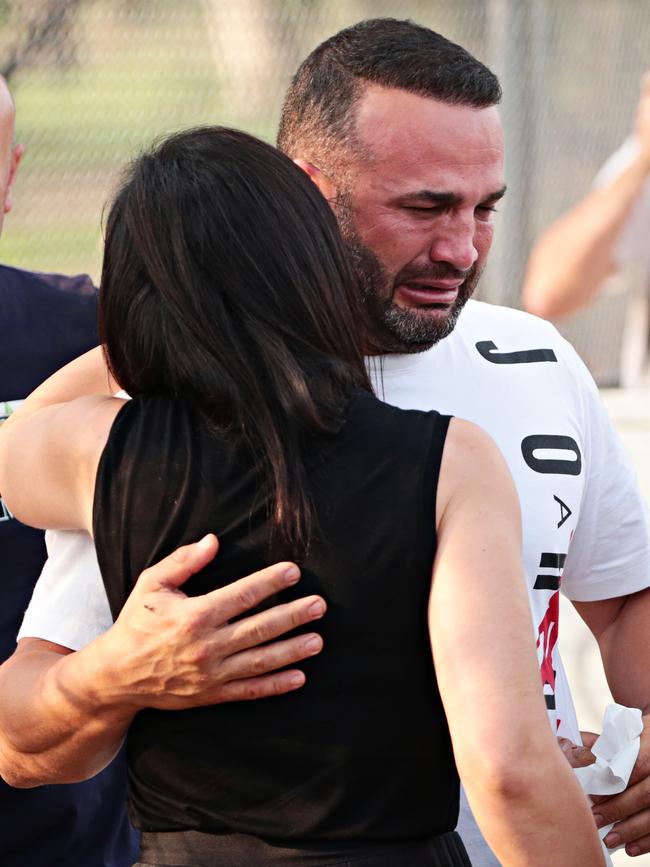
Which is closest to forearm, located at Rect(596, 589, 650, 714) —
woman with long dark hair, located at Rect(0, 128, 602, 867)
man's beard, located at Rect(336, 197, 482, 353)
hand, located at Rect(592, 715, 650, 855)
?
hand, located at Rect(592, 715, 650, 855)

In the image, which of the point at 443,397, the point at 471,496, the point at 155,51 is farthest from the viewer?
the point at 155,51

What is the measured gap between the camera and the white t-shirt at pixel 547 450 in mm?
1813

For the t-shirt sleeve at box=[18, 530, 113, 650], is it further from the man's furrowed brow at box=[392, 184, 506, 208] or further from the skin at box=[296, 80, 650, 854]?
the man's furrowed brow at box=[392, 184, 506, 208]

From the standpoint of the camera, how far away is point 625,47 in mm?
5434

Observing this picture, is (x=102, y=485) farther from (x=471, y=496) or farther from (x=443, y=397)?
(x=443, y=397)

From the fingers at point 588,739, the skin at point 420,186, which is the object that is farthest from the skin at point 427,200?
the fingers at point 588,739

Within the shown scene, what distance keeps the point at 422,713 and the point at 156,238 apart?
1.91 feet

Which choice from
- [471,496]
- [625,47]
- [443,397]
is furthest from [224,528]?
[625,47]

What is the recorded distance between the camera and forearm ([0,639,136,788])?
141cm

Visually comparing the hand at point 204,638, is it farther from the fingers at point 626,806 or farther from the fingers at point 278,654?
the fingers at point 626,806

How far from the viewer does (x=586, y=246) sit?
2639 millimetres

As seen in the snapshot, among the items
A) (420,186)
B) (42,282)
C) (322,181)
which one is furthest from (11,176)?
(420,186)

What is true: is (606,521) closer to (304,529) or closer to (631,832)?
(631,832)

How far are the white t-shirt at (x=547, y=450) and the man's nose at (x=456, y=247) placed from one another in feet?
0.41
